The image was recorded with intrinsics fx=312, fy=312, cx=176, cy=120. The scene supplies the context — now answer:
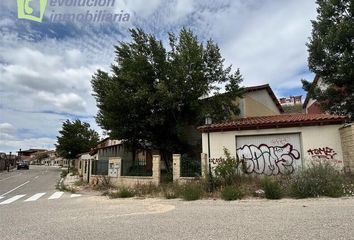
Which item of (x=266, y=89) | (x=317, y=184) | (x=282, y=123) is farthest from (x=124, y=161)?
(x=266, y=89)

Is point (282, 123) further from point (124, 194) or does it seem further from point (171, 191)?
point (124, 194)

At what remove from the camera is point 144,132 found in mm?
21281

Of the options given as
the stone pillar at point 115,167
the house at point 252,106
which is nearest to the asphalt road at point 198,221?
the stone pillar at point 115,167

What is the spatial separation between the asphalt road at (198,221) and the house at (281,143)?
17.1 ft

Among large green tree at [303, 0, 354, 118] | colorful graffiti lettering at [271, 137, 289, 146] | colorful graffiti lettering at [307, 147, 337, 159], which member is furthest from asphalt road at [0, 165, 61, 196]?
large green tree at [303, 0, 354, 118]

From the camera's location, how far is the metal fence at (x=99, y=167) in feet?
71.2

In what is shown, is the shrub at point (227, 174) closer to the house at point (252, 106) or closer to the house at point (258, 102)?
the house at point (252, 106)

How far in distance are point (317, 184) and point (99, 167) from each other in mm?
15352

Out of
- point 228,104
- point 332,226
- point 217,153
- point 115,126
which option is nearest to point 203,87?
point 228,104

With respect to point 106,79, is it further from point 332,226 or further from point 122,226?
point 332,226

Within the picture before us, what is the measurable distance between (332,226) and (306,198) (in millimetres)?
4833

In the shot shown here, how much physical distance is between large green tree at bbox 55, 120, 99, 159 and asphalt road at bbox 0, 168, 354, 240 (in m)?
47.6

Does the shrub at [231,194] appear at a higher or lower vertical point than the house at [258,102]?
lower

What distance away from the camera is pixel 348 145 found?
1405 cm
